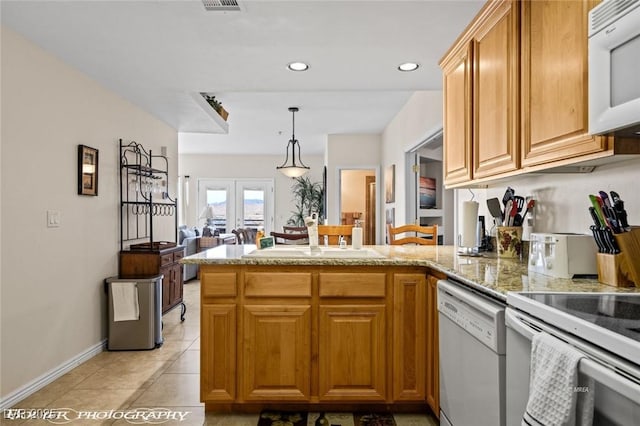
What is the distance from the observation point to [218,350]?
2.26m

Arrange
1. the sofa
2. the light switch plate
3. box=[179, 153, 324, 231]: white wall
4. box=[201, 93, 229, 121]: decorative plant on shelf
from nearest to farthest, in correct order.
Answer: the light switch plate → box=[201, 93, 229, 121]: decorative plant on shelf → the sofa → box=[179, 153, 324, 231]: white wall

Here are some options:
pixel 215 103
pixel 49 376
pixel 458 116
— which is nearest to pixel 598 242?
pixel 458 116

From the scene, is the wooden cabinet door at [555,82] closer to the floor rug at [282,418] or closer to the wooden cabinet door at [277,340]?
the wooden cabinet door at [277,340]

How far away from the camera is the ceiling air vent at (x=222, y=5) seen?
2.11 m

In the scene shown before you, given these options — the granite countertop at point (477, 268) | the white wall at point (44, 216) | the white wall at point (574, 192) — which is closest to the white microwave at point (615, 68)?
the white wall at point (574, 192)

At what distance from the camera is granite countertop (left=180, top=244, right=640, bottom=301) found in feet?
4.69

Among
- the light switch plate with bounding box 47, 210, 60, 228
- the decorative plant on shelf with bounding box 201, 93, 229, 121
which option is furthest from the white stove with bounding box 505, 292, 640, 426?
the decorative plant on shelf with bounding box 201, 93, 229, 121

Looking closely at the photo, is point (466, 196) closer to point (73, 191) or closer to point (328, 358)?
point (328, 358)

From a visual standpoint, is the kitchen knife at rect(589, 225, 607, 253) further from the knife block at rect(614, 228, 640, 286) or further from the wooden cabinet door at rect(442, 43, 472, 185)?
the wooden cabinet door at rect(442, 43, 472, 185)

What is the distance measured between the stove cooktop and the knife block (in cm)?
16

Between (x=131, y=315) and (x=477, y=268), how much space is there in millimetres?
2869

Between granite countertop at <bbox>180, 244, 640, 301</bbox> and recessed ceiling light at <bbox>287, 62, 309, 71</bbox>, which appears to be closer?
granite countertop at <bbox>180, 244, 640, 301</bbox>

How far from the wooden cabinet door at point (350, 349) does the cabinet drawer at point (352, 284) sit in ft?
0.24

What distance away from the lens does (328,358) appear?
2.25 metres
